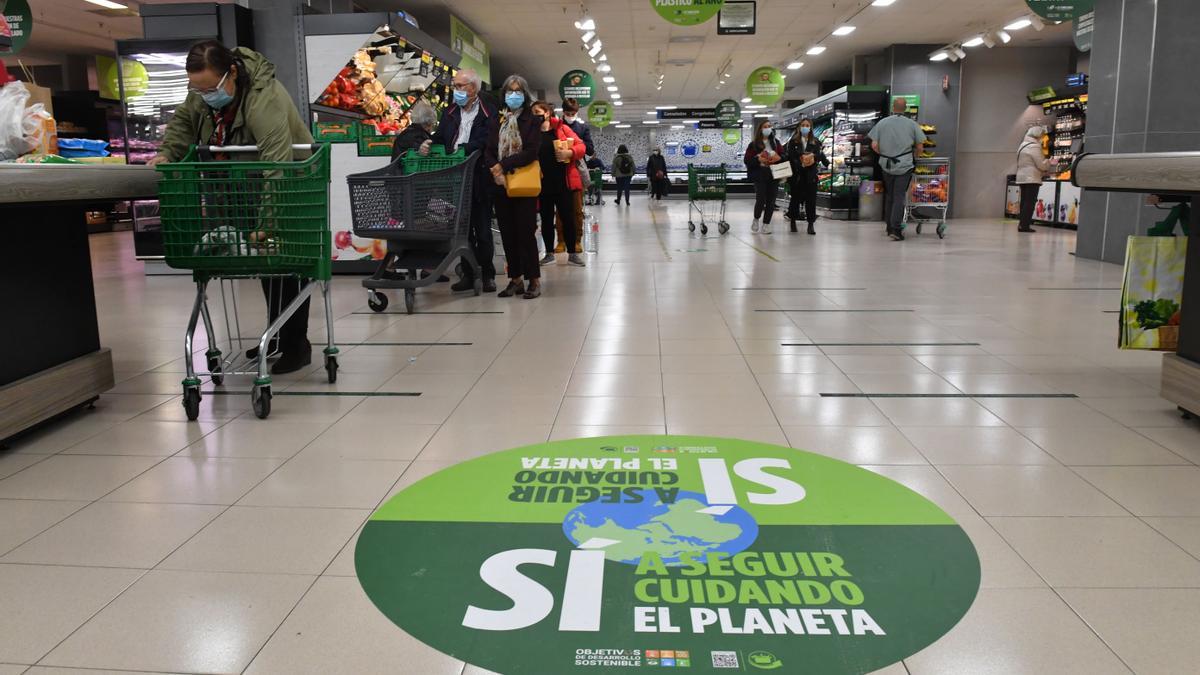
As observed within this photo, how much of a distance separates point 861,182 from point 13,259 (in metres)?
14.8

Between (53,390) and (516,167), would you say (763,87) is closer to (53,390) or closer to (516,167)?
(516,167)

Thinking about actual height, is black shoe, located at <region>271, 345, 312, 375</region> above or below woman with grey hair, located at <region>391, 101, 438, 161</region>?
below

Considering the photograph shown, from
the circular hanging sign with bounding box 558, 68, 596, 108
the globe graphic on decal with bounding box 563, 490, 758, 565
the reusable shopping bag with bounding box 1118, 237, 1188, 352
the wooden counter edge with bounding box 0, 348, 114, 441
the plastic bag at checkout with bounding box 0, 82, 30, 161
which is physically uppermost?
the circular hanging sign with bounding box 558, 68, 596, 108

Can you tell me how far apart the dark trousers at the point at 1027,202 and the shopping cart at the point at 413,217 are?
9.63m

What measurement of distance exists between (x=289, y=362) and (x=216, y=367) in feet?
1.04

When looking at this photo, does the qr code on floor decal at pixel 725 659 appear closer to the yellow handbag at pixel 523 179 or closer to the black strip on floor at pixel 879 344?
the black strip on floor at pixel 879 344

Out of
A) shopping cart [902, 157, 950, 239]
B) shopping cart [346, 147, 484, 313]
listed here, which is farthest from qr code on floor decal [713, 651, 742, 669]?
shopping cart [902, 157, 950, 239]

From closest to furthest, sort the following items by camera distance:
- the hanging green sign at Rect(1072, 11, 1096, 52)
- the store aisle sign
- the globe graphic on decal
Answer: the globe graphic on decal → the hanging green sign at Rect(1072, 11, 1096, 52) → the store aisle sign

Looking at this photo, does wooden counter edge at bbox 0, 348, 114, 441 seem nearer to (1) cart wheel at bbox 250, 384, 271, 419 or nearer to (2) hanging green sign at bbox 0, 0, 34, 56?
(1) cart wheel at bbox 250, 384, 271, 419

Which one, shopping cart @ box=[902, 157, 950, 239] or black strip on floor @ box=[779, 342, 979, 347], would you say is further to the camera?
shopping cart @ box=[902, 157, 950, 239]

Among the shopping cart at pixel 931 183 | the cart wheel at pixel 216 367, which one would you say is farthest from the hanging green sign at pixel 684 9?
the shopping cart at pixel 931 183

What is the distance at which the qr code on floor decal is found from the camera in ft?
5.24

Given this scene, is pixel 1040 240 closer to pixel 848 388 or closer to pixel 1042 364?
pixel 1042 364

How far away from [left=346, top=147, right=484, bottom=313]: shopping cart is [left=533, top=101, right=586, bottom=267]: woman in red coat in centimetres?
104
